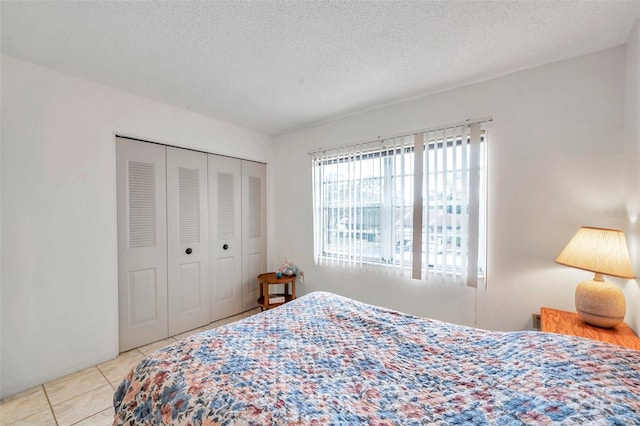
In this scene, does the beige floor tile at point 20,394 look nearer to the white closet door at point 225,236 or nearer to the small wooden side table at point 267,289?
the white closet door at point 225,236

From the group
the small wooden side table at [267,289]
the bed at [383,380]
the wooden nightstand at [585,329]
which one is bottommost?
the small wooden side table at [267,289]

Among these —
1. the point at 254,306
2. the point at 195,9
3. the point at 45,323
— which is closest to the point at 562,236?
the point at 195,9

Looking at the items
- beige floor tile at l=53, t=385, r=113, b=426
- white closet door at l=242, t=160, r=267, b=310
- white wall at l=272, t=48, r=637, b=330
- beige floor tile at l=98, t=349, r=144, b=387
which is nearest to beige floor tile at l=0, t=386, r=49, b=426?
beige floor tile at l=53, t=385, r=113, b=426

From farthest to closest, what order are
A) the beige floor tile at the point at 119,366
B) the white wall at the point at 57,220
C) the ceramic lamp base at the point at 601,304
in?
1. the beige floor tile at the point at 119,366
2. the white wall at the point at 57,220
3. the ceramic lamp base at the point at 601,304

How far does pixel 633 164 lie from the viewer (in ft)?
5.07

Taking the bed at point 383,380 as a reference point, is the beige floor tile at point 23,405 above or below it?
below

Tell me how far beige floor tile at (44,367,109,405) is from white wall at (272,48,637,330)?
2673 mm

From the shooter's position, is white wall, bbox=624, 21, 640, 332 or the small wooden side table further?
the small wooden side table

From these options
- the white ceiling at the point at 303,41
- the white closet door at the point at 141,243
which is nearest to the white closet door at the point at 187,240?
the white closet door at the point at 141,243

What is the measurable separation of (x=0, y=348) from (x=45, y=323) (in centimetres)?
24

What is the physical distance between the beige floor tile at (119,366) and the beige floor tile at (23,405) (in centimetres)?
35

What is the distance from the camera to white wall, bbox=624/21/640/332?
4.86 ft

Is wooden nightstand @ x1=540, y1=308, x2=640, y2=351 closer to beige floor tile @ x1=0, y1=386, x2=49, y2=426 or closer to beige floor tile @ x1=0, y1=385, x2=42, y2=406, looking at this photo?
beige floor tile @ x1=0, y1=386, x2=49, y2=426

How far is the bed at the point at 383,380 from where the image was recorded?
2.59 feet
